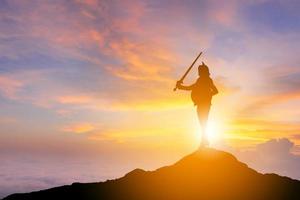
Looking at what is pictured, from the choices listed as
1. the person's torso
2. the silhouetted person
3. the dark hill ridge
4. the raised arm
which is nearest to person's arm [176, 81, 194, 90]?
the silhouetted person

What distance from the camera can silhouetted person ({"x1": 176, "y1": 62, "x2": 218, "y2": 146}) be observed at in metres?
27.9

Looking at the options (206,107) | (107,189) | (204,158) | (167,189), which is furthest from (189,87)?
(107,189)

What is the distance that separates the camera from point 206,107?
1102 inches

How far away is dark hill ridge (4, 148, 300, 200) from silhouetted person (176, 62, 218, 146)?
68.1 inches

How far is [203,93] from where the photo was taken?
27.9 m

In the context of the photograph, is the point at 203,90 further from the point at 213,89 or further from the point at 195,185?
the point at 195,185

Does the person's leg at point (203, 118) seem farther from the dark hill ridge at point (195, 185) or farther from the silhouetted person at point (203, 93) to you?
the dark hill ridge at point (195, 185)

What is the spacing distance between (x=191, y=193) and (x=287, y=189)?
6.47m

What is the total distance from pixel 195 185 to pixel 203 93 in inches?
231

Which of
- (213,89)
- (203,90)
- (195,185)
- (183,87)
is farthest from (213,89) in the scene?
(195,185)

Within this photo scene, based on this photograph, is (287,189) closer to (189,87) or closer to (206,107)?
(206,107)

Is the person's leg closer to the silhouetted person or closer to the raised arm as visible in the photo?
the silhouetted person

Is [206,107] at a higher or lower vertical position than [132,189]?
higher

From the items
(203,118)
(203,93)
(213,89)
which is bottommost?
(203,118)
